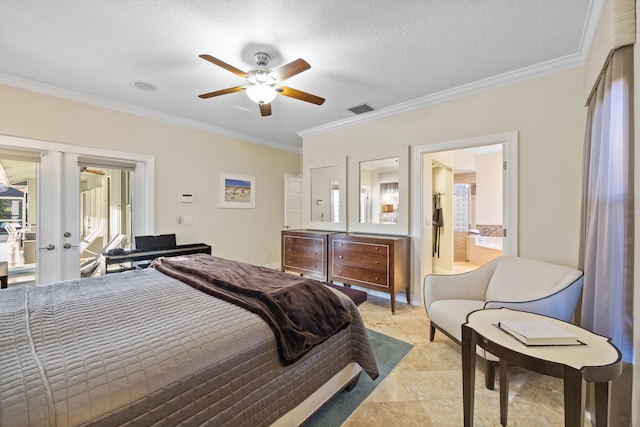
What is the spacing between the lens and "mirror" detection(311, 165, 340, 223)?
4.28 meters

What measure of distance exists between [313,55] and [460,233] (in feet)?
18.6

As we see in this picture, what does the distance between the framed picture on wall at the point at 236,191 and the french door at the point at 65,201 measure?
1.25 m

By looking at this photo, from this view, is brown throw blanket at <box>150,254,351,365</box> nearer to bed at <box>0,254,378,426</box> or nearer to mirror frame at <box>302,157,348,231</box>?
bed at <box>0,254,378,426</box>

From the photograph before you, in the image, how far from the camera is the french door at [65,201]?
2984mm

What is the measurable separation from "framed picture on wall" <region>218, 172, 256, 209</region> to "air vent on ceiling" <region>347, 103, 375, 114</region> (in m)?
2.33

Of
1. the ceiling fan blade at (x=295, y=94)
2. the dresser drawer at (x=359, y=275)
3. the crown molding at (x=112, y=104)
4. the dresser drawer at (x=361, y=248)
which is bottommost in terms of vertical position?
the dresser drawer at (x=359, y=275)

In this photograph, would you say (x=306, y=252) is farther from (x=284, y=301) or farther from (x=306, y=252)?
(x=284, y=301)

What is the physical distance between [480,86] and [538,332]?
2730 millimetres

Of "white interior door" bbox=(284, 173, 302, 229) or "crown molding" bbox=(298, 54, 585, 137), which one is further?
"white interior door" bbox=(284, 173, 302, 229)

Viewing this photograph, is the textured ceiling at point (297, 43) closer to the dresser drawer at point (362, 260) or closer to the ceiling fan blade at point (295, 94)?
the ceiling fan blade at point (295, 94)

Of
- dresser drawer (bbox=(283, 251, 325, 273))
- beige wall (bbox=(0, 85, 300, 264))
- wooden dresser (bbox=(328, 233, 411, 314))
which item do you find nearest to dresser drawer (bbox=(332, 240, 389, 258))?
wooden dresser (bbox=(328, 233, 411, 314))

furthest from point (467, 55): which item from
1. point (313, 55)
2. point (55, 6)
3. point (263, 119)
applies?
point (55, 6)

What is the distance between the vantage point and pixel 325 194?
445cm

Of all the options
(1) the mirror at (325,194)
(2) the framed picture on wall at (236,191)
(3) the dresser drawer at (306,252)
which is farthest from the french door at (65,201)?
(1) the mirror at (325,194)
